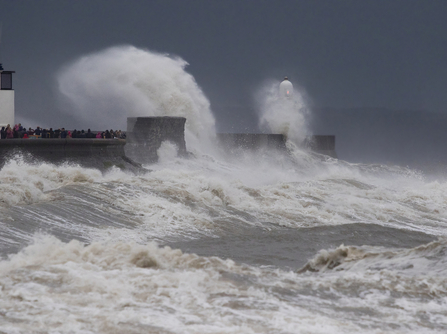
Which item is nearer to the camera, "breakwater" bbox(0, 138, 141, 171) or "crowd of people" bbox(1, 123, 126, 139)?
"breakwater" bbox(0, 138, 141, 171)

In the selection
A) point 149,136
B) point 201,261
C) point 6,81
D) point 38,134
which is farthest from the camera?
point 149,136

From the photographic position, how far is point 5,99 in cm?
1631

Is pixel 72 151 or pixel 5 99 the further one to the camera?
pixel 5 99

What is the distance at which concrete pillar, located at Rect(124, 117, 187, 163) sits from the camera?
673 inches

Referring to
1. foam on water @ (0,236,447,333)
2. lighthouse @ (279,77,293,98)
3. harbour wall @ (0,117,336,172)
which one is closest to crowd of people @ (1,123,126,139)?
harbour wall @ (0,117,336,172)

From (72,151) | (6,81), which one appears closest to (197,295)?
(72,151)

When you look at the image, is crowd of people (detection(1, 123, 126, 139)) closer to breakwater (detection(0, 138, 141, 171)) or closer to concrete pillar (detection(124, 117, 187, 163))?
breakwater (detection(0, 138, 141, 171))

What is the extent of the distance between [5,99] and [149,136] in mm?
4336

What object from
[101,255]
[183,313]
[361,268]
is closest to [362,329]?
[183,313]

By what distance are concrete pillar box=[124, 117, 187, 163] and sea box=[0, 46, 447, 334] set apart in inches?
26.5

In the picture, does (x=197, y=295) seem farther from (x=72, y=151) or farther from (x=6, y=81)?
(x=6, y=81)

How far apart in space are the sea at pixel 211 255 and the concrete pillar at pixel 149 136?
672mm

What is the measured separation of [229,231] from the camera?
29.4ft

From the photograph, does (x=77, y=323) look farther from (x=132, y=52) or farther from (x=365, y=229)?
(x=132, y=52)
